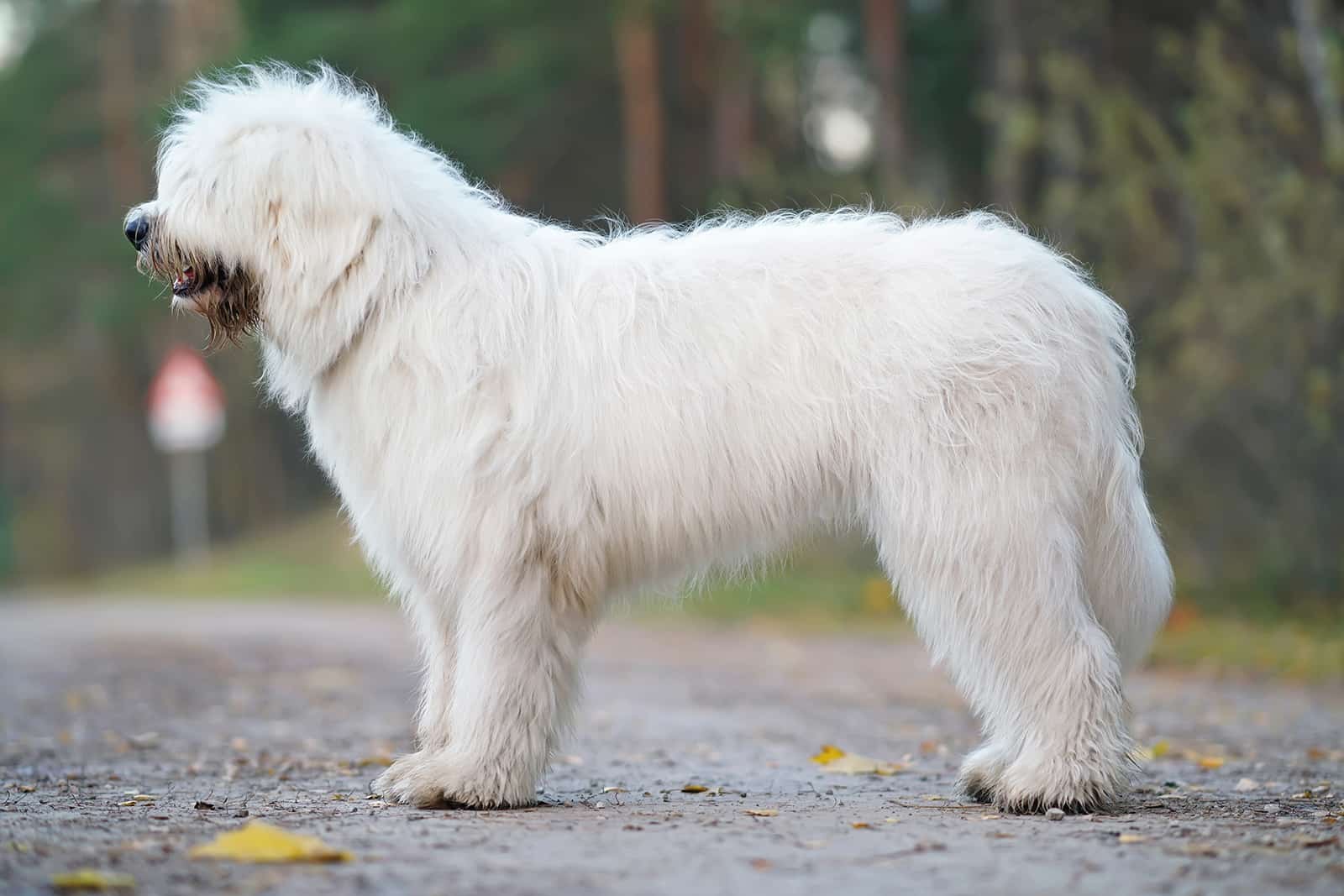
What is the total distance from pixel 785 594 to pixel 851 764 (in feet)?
37.2

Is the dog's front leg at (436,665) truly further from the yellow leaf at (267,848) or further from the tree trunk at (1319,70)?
the tree trunk at (1319,70)

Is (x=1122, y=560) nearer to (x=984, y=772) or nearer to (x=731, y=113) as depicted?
(x=984, y=772)

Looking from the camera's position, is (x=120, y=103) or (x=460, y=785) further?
(x=120, y=103)

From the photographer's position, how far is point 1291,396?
43.8 ft

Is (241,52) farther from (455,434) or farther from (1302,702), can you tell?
(455,434)

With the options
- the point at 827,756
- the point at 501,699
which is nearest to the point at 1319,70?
the point at 827,756

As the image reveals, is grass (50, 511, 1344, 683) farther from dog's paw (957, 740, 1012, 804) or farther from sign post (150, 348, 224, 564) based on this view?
sign post (150, 348, 224, 564)

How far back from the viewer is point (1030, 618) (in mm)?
5312

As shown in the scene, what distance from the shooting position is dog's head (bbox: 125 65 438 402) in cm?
561

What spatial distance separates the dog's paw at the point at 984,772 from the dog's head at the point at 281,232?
250cm

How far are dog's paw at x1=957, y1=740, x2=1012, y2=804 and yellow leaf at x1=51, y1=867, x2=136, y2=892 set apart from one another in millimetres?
2793

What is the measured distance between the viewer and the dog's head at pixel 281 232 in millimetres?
5605

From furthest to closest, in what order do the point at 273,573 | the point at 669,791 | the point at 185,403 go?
the point at 185,403 → the point at 273,573 → the point at 669,791

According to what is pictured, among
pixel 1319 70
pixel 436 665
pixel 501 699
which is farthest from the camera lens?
pixel 1319 70
